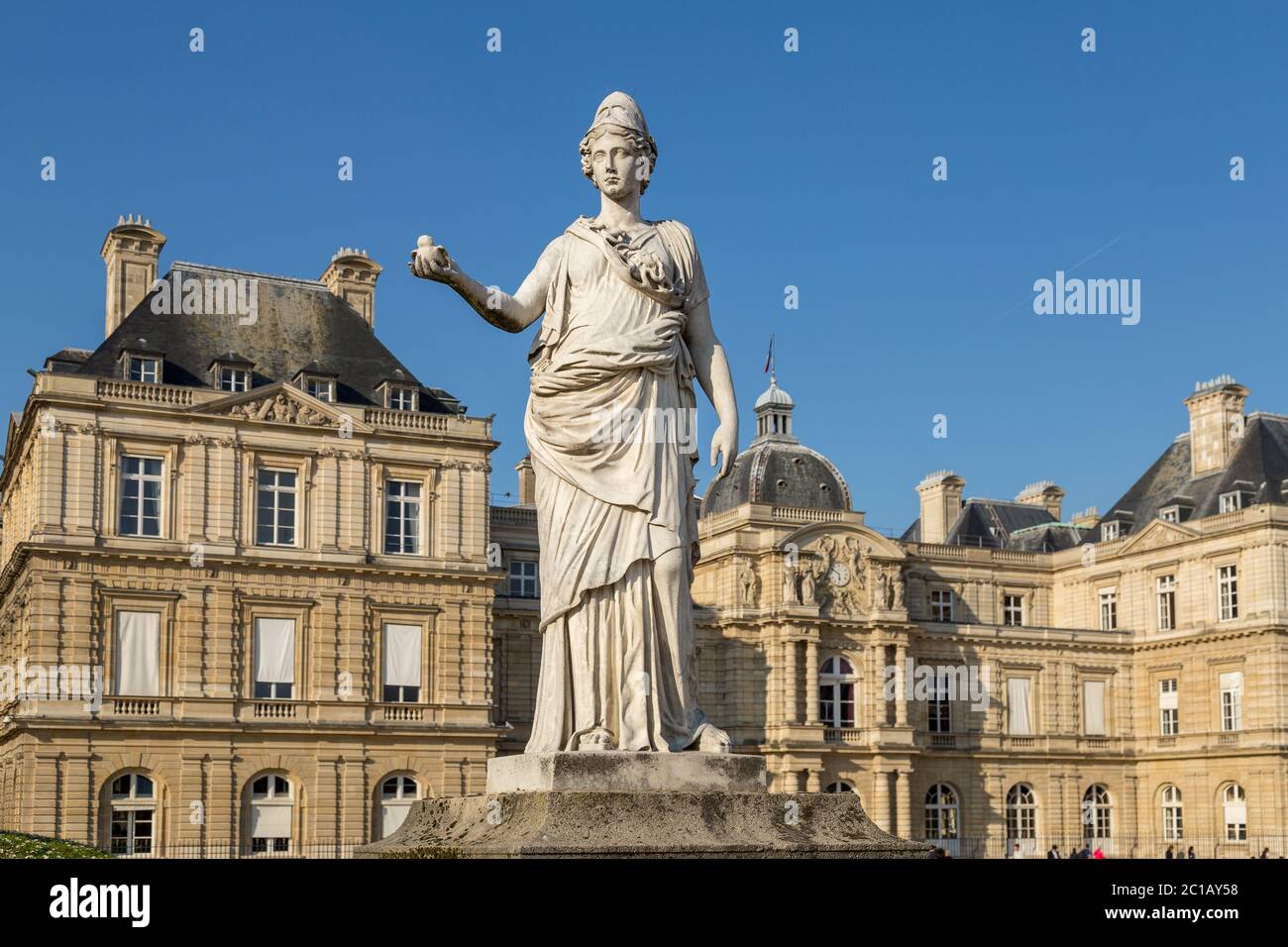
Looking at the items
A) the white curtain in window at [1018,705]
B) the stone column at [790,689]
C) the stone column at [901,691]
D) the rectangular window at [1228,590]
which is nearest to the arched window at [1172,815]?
the white curtain in window at [1018,705]

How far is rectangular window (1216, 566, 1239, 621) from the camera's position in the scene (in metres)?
55.6

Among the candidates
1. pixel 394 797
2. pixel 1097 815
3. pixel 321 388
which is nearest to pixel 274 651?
pixel 394 797

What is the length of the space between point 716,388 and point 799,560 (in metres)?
46.3

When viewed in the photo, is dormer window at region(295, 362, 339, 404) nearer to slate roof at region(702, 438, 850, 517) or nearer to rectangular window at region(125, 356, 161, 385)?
rectangular window at region(125, 356, 161, 385)

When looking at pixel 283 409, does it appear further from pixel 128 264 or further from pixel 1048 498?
pixel 1048 498

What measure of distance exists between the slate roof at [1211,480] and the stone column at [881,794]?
47.2ft

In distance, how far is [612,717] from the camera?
7.41m

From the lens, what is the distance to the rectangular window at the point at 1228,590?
55594mm

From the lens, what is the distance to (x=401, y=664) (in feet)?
144

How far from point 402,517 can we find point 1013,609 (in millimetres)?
28239

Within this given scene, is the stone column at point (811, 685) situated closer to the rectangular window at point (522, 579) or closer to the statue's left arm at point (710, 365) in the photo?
the rectangular window at point (522, 579)

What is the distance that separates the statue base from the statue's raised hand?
2167 millimetres

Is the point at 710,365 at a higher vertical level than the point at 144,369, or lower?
lower

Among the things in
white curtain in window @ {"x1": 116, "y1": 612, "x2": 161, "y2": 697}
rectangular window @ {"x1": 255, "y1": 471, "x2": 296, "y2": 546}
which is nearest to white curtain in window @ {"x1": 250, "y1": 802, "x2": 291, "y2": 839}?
white curtain in window @ {"x1": 116, "y1": 612, "x2": 161, "y2": 697}
